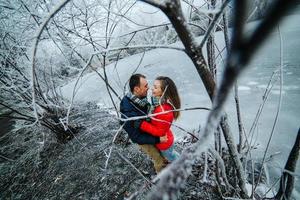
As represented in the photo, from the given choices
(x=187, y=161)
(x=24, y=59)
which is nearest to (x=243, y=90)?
(x=24, y=59)

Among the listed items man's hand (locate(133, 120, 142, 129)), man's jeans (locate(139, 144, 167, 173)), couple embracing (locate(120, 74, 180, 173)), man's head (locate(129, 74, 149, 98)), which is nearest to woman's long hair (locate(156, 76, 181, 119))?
couple embracing (locate(120, 74, 180, 173))

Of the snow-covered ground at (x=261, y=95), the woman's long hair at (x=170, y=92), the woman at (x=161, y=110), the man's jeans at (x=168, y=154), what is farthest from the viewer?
the snow-covered ground at (x=261, y=95)

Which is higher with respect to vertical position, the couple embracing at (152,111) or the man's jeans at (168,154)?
the couple embracing at (152,111)

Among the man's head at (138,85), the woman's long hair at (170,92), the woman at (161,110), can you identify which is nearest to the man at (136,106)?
the man's head at (138,85)

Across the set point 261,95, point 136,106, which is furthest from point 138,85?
point 261,95

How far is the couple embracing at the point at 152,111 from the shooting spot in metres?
2.66

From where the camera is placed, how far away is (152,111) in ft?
9.25

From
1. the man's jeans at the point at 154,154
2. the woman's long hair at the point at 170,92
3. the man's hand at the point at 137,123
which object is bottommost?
the man's jeans at the point at 154,154

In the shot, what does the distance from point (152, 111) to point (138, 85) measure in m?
0.36

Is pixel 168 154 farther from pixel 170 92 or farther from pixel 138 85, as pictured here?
pixel 138 85

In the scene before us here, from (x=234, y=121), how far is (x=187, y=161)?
155 inches

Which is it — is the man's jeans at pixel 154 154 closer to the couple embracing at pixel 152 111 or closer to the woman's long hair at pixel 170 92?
the couple embracing at pixel 152 111

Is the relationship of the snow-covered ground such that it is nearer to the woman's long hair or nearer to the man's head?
the man's head

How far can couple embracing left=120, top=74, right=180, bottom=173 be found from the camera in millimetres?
2658
